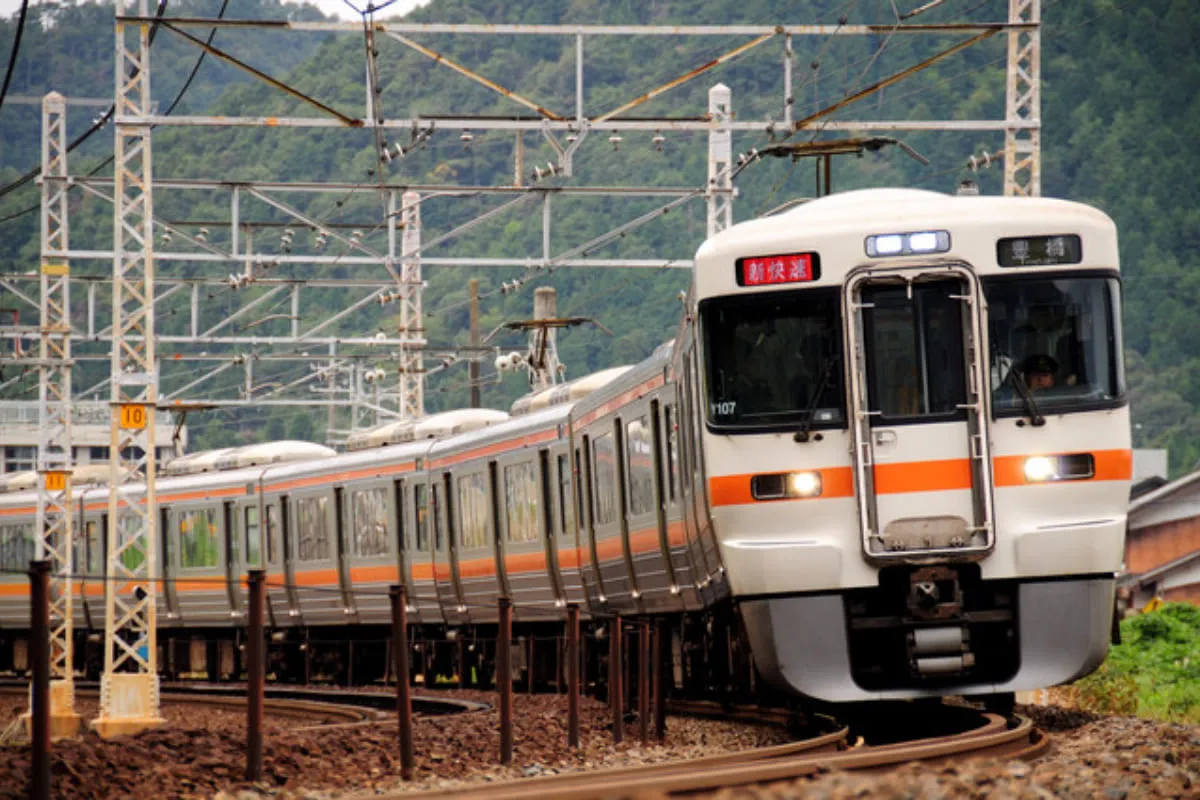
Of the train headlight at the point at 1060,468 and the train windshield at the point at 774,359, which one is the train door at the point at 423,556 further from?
the train headlight at the point at 1060,468

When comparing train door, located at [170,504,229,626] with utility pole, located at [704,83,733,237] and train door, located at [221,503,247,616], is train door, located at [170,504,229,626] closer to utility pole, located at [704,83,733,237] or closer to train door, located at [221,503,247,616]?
train door, located at [221,503,247,616]

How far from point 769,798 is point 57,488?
18.9 m

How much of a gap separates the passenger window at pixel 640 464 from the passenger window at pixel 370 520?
8659 millimetres

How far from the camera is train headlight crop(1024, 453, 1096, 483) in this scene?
11.1 metres

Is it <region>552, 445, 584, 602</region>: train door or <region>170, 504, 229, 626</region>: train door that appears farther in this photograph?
<region>170, 504, 229, 626</region>: train door

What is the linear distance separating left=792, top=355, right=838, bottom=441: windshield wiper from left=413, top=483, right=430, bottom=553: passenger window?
42.9ft

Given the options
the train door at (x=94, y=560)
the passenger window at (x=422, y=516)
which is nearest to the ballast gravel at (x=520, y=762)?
the passenger window at (x=422, y=516)

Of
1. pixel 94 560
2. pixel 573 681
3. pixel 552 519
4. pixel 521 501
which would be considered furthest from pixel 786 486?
pixel 94 560

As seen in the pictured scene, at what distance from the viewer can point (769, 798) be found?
275 inches

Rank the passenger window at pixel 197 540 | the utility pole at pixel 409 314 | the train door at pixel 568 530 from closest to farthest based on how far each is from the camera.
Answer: the train door at pixel 568 530
the passenger window at pixel 197 540
the utility pole at pixel 409 314

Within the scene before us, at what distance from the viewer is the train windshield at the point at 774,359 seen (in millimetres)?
11305

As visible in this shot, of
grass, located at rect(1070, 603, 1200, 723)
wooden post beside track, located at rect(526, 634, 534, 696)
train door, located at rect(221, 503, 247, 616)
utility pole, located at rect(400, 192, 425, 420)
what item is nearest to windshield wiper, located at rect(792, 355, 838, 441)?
grass, located at rect(1070, 603, 1200, 723)

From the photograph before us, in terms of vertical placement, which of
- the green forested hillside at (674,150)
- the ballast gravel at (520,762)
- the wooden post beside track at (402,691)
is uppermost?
the green forested hillside at (674,150)

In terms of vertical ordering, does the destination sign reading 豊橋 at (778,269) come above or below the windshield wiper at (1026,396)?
above
